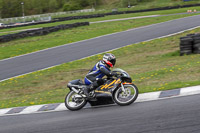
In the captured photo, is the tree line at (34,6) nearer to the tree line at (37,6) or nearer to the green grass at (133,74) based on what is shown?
the tree line at (37,6)

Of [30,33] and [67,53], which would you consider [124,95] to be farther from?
[30,33]

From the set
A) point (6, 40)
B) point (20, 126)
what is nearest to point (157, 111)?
point (20, 126)

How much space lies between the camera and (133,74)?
12.8m

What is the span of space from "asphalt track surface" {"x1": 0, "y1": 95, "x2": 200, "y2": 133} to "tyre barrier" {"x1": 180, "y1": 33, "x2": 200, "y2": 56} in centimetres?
746

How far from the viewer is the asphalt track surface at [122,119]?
5.87 meters

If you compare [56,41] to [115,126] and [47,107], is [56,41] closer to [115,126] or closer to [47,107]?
[47,107]

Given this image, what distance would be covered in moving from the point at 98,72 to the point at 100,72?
58 millimetres

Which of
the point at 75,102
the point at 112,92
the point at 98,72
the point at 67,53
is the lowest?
the point at 67,53

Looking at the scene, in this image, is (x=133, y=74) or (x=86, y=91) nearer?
(x=86, y=91)

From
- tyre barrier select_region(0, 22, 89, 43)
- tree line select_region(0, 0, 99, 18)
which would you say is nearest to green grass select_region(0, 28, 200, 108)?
tyre barrier select_region(0, 22, 89, 43)

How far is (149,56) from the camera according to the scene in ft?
54.9

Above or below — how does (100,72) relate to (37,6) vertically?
below

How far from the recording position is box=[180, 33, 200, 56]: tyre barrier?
1441 cm

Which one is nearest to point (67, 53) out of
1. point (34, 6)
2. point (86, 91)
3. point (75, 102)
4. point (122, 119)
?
point (75, 102)
